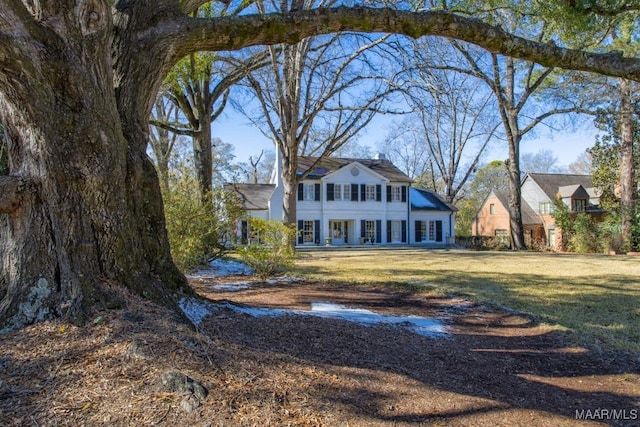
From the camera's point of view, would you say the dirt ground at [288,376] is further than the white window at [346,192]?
No

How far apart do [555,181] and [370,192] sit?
16770 millimetres

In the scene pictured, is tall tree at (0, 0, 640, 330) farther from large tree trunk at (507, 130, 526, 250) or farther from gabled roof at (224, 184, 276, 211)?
gabled roof at (224, 184, 276, 211)

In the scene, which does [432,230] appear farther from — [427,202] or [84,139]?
[84,139]

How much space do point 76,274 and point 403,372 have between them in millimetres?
2527

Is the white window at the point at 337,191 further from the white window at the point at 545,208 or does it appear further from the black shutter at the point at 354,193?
the white window at the point at 545,208

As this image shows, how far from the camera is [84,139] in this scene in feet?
→ 10.5

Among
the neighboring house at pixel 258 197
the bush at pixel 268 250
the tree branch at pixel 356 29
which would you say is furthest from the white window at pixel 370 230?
the tree branch at pixel 356 29

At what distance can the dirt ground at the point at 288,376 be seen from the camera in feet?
7.04

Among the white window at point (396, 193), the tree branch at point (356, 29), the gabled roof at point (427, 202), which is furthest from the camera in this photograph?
the gabled roof at point (427, 202)

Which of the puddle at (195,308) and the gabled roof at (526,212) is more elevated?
the gabled roof at (526,212)

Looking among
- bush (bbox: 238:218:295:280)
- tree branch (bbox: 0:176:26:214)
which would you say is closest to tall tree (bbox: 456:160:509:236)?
bush (bbox: 238:218:295:280)

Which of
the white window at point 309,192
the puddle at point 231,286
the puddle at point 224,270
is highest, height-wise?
the white window at point 309,192

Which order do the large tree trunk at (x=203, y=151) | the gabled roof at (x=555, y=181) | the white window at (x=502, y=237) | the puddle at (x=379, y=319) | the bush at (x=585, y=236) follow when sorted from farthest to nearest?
the gabled roof at (x=555, y=181) < the white window at (x=502, y=237) < the bush at (x=585, y=236) < the large tree trunk at (x=203, y=151) < the puddle at (x=379, y=319)

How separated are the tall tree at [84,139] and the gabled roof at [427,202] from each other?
96.2 feet
